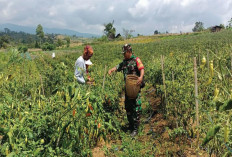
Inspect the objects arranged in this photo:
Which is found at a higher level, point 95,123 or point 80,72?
point 80,72

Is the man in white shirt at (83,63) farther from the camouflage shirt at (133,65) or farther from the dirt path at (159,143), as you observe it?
the dirt path at (159,143)

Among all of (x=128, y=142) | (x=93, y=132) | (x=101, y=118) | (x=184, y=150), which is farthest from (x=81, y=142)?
(x=184, y=150)

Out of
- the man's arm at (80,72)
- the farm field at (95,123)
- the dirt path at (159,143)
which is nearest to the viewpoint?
the farm field at (95,123)

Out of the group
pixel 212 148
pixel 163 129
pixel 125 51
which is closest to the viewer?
pixel 212 148

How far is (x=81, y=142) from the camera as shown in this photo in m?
2.76

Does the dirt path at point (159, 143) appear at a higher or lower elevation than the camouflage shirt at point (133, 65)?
lower

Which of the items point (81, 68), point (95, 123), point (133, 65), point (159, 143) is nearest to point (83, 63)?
point (81, 68)

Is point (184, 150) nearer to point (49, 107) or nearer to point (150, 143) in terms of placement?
point (150, 143)

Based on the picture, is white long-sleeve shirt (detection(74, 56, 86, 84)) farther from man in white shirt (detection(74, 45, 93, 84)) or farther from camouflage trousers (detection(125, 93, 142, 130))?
camouflage trousers (detection(125, 93, 142, 130))

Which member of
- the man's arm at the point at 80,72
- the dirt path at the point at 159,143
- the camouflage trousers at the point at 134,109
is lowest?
the dirt path at the point at 159,143

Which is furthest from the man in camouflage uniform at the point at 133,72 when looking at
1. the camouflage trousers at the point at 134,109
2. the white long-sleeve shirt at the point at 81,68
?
the white long-sleeve shirt at the point at 81,68

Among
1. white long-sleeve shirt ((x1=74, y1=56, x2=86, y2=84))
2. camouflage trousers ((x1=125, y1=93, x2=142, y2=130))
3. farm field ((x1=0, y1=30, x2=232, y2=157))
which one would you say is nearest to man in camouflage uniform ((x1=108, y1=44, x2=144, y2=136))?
camouflage trousers ((x1=125, y1=93, x2=142, y2=130))

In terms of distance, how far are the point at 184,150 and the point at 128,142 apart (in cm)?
87

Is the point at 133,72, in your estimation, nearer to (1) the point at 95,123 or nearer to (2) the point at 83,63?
(2) the point at 83,63
